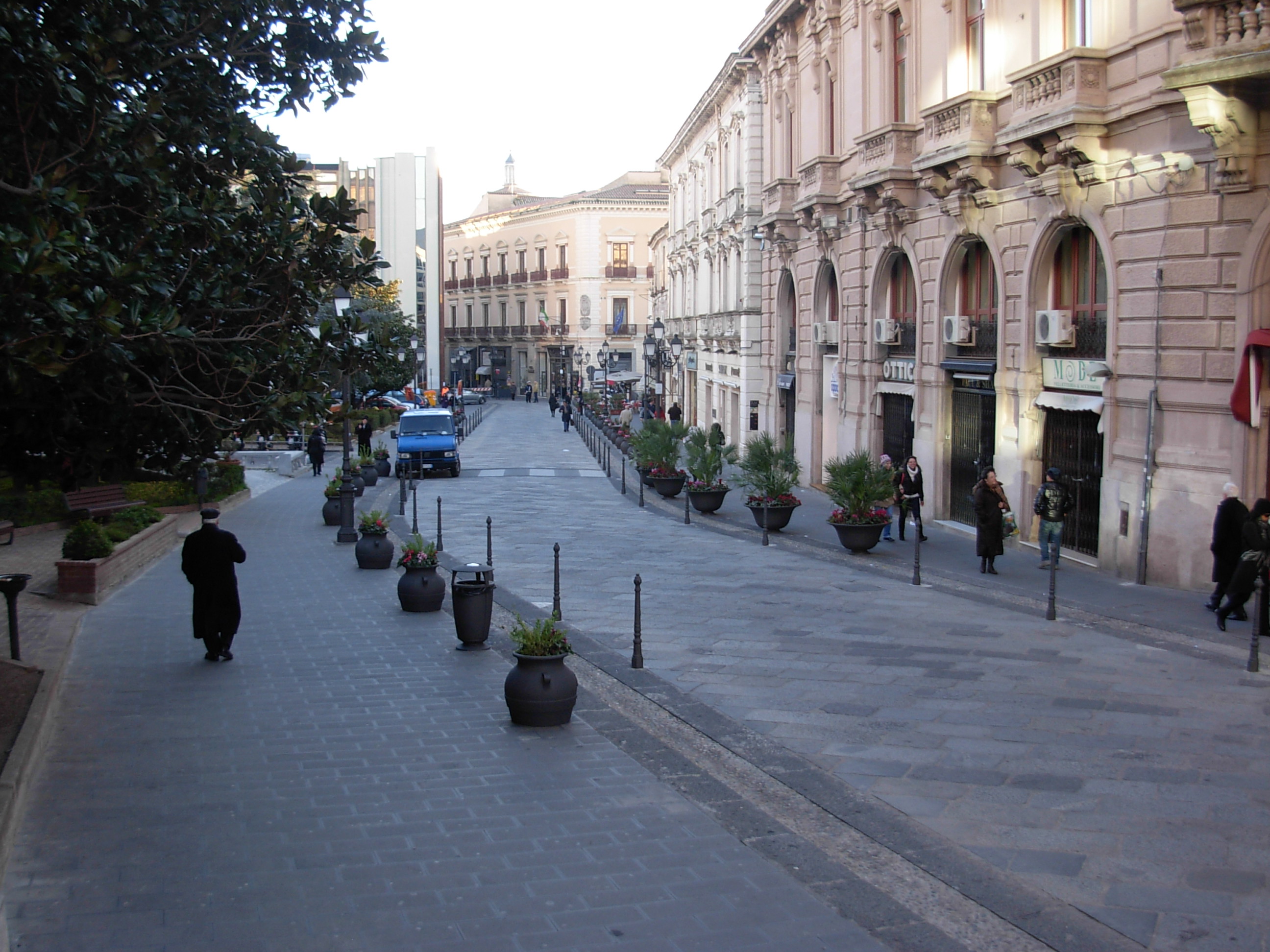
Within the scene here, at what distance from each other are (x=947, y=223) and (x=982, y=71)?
268 centimetres

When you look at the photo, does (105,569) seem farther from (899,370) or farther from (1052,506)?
(899,370)

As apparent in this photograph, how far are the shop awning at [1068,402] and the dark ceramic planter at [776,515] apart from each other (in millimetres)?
4905

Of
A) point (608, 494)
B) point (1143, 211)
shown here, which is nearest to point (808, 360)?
point (608, 494)

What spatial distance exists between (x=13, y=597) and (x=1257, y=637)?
11402mm

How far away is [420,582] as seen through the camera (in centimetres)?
1402

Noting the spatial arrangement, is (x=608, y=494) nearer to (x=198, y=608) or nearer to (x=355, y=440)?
(x=355, y=440)

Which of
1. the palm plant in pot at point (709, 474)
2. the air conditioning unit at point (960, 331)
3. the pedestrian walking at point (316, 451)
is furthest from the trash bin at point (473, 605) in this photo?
the pedestrian walking at point (316, 451)

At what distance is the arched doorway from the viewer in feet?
109

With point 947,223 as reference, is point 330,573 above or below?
below

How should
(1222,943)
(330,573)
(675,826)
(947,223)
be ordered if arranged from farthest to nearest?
(947,223)
(330,573)
(675,826)
(1222,943)

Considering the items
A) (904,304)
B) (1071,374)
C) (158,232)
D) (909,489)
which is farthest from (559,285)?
(158,232)

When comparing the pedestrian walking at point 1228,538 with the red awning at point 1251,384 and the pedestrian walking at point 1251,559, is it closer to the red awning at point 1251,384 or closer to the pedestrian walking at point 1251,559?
the pedestrian walking at point 1251,559

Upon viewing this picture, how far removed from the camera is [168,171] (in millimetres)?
7961

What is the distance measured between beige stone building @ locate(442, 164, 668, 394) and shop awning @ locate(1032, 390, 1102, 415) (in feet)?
208
